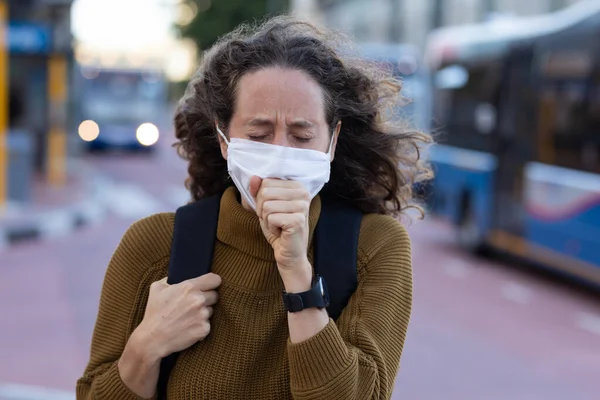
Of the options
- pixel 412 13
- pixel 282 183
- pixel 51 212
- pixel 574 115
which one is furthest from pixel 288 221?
→ pixel 412 13

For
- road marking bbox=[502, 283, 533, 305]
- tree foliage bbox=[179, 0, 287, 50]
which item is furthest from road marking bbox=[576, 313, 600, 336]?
tree foliage bbox=[179, 0, 287, 50]

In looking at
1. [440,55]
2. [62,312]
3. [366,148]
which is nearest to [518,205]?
[440,55]

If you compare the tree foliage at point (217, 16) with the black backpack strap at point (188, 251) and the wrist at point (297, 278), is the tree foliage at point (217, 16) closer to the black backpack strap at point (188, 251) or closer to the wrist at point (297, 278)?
the black backpack strap at point (188, 251)

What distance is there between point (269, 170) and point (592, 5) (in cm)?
918

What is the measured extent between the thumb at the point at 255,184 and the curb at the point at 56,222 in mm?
10763

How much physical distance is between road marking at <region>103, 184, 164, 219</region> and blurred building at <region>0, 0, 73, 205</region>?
59.4 inches

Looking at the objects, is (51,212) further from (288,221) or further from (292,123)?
(288,221)

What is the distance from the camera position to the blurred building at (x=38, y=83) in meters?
17.7

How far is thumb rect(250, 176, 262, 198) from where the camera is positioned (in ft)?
6.88

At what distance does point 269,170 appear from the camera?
2145 millimetres

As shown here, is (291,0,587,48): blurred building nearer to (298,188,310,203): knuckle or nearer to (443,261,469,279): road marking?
(443,261,469,279): road marking

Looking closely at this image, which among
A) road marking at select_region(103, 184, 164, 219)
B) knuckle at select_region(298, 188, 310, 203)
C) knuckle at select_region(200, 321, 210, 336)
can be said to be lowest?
road marking at select_region(103, 184, 164, 219)

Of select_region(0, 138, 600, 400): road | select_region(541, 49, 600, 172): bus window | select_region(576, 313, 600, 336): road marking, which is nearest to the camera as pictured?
select_region(0, 138, 600, 400): road

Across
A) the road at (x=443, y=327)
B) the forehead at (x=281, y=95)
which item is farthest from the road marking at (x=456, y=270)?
the forehead at (x=281, y=95)
